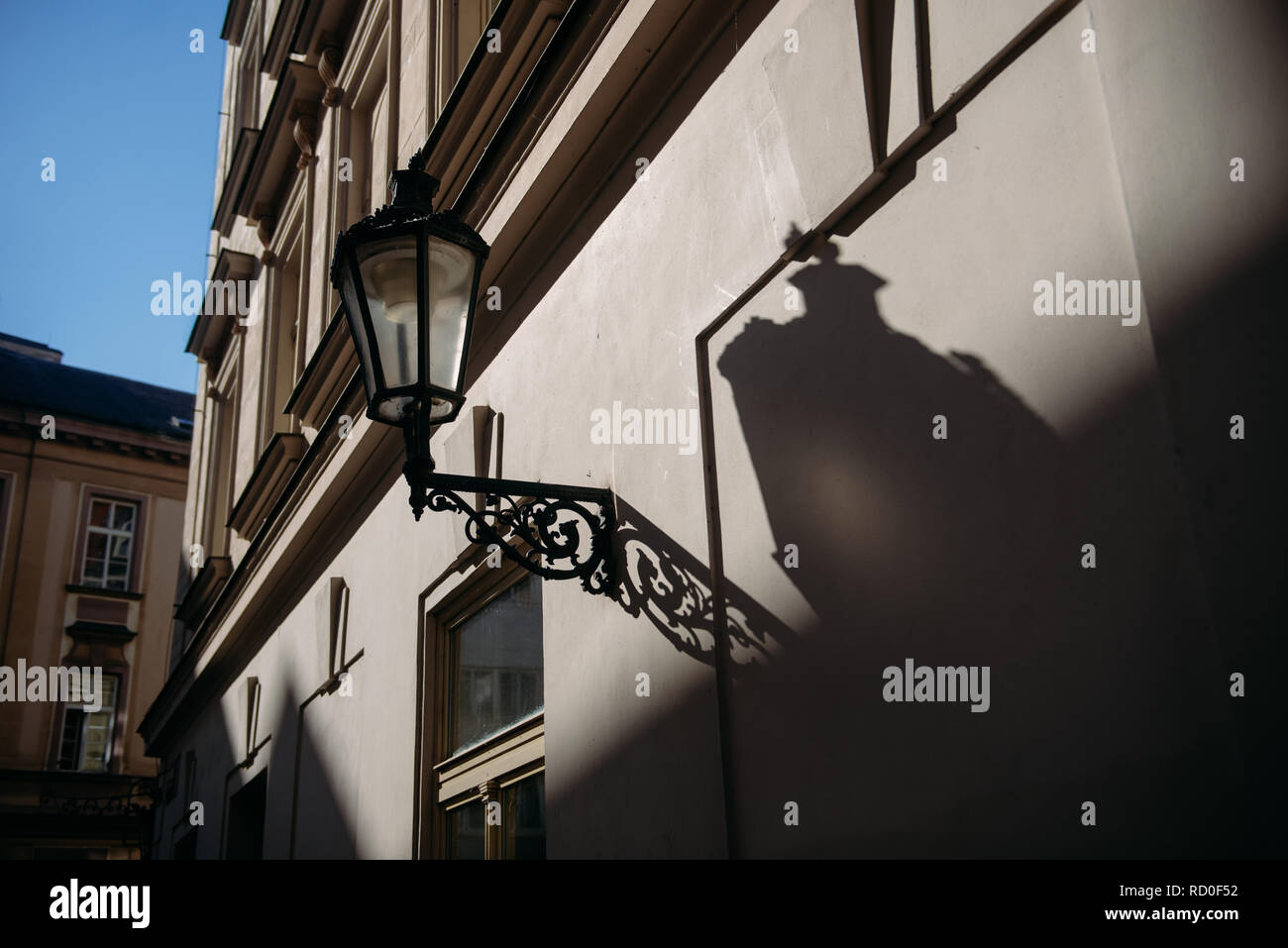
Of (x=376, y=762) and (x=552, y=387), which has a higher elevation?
(x=552, y=387)

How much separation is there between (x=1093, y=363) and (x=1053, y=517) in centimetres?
32

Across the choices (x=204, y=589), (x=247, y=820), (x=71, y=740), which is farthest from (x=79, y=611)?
(x=247, y=820)

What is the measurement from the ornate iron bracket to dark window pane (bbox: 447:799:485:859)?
5.06 feet

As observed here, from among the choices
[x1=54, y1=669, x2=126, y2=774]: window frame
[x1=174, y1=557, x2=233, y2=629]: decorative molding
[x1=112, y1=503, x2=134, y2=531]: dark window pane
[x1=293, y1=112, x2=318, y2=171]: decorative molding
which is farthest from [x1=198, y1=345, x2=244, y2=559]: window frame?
[x1=112, y1=503, x2=134, y2=531]: dark window pane

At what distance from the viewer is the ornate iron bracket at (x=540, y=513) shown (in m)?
3.96

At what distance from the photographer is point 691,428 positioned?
13.1 feet

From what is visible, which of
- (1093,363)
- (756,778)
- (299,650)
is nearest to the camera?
(1093,363)

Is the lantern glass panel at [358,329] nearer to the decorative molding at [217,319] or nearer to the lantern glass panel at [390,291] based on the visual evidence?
the lantern glass panel at [390,291]

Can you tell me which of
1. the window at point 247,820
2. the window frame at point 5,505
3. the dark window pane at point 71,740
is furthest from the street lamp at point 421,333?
the window frame at point 5,505

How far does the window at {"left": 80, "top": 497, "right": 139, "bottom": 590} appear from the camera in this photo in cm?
2677

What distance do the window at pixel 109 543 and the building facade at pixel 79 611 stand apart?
26mm

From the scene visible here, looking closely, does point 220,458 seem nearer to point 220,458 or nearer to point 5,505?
point 220,458
